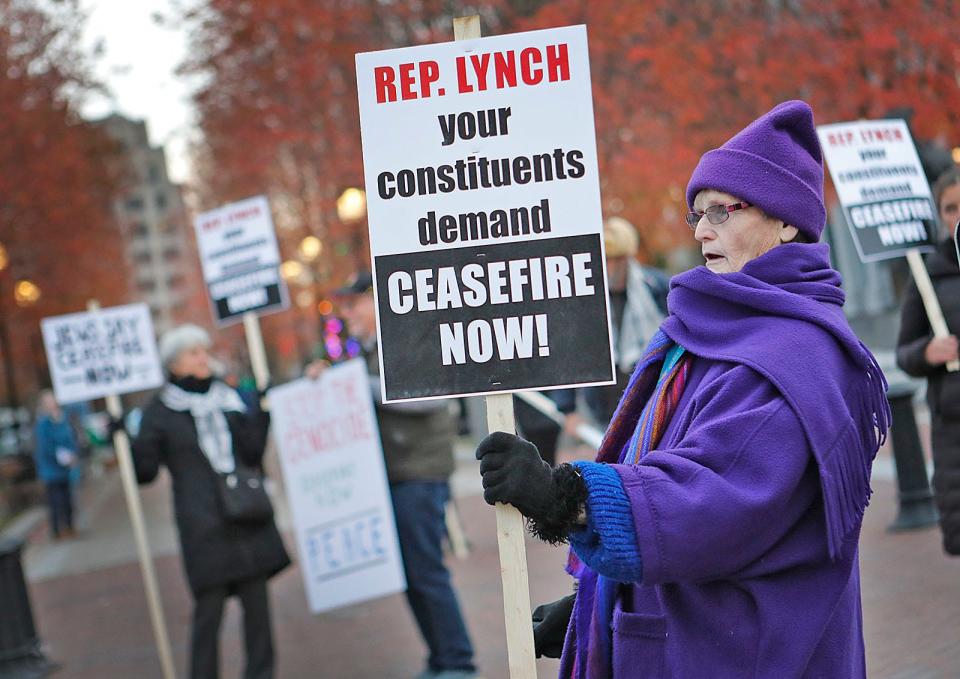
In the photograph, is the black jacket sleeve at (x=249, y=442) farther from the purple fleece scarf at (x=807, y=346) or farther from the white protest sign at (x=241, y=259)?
the purple fleece scarf at (x=807, y=346)

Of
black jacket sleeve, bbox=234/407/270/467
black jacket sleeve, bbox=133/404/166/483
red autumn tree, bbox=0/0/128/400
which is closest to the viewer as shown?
black jacket sleeve, bbox=133/404/166/483

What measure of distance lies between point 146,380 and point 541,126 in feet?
23.8

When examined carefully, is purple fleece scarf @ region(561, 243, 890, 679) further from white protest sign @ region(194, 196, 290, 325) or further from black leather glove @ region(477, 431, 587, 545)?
white protest sign @ region(194, 196, 290, 325)

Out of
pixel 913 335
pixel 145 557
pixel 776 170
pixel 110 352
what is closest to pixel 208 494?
pixel 145 557

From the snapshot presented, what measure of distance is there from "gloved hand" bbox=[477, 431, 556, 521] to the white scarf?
15.0ft

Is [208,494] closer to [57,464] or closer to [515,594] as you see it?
[515,594]

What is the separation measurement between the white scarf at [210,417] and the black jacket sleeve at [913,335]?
3.45 metres

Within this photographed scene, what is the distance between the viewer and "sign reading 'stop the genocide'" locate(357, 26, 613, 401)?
3.06 meters

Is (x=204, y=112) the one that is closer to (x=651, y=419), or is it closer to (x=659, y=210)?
(x=659, y=210)

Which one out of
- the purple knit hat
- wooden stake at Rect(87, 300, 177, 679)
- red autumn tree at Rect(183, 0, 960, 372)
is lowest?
wooden stake at Rect(87, 300, 177, 679)

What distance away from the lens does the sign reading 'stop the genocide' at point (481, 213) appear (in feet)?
10.1

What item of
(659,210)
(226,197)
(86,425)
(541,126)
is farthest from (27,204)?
(541,126)

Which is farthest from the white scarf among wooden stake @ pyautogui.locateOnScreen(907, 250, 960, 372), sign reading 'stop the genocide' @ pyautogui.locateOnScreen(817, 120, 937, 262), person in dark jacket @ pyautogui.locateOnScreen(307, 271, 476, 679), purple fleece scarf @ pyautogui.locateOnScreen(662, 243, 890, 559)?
purple fleece scarf @ pyautogui.locateOnScreen(662, 243, 890, 559)

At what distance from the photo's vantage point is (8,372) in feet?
91.5
